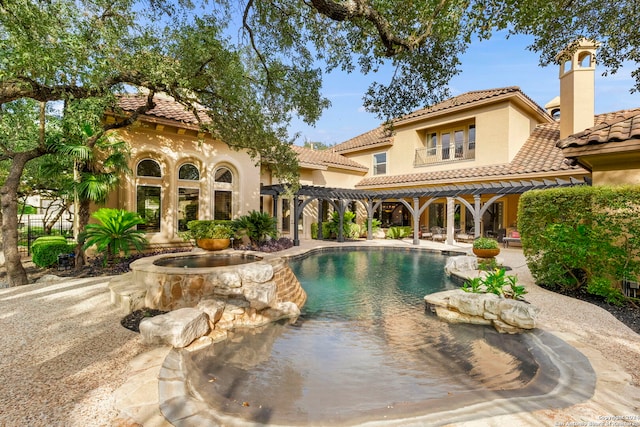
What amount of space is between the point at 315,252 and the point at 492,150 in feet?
39.3

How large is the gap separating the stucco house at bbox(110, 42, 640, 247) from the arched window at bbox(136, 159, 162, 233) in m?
0.04

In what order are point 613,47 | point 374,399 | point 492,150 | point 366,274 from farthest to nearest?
1. point 492,150
2. point 366,274
3. point 613,47
4. point 374,399

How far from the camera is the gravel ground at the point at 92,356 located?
112 inches

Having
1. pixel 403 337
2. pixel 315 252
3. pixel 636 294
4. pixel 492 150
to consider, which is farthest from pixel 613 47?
pixel 315 252

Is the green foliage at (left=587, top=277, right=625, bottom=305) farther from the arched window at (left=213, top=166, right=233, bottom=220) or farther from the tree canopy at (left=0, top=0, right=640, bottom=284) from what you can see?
the arched window at (left=213, top=166, right=233, bottom=220)

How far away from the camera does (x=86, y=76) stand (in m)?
6.41

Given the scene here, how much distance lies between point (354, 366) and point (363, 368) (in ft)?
0.45

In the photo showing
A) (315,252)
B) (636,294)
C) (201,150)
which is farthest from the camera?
(315,252)

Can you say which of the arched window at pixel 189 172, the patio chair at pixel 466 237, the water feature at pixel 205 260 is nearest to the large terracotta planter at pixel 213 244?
the water feature at pixel 205 260

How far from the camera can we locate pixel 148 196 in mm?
12547

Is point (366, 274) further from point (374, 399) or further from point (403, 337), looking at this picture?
point (374, 399)

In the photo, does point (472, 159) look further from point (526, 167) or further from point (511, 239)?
point (511, 239)

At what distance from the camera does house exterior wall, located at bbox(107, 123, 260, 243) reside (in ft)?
39.3

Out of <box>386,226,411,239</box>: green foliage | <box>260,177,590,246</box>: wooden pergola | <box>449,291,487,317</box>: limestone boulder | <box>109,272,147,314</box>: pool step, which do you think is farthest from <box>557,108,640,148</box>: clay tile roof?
<box>386,226,411,239</box>: green foliage
